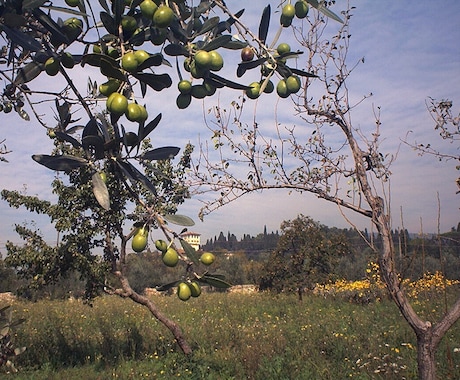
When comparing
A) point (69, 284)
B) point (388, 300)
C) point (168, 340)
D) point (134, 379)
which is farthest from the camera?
point (69, 284)

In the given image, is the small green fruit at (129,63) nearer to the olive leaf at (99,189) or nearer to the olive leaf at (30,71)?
the olive leaf at (99,189)

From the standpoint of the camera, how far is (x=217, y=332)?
26.8ft

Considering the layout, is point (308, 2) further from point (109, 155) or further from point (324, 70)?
point (324, 70)

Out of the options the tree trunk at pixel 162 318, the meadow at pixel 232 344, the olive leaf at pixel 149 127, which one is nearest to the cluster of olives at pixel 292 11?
the olive leaf at pixel 149 127

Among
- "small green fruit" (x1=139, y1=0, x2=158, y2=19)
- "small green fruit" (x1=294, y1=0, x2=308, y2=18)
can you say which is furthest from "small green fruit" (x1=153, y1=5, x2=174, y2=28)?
"small green fruit" (x1=294, y1=0, x2=308, y2=18)

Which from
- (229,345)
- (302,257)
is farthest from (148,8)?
(302,257)

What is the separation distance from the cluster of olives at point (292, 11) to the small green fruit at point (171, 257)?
0.75m

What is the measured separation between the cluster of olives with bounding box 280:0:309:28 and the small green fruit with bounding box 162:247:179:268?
0.75 m

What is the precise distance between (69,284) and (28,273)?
583 inches

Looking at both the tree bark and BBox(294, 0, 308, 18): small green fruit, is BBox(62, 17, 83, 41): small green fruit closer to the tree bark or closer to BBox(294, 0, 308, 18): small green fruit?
BBox(294, 0, 308, 18): small green fruit

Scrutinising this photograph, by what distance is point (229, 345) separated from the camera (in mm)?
7305

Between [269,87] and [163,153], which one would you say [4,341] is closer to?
[163,153]

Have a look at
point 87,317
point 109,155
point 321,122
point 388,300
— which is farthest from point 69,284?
point 109,155

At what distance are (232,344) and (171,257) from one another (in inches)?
275
